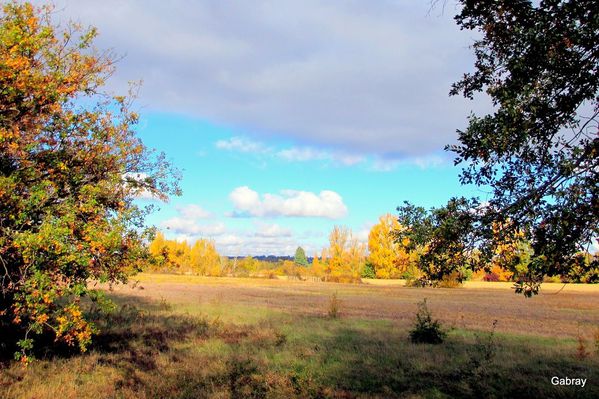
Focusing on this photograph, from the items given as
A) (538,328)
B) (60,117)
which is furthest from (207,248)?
(60,117)

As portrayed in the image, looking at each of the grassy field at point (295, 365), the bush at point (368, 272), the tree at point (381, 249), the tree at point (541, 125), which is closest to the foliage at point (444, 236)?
the tree at point (541, 125)

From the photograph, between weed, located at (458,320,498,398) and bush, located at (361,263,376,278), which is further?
bush, located at (361,263,376,278)

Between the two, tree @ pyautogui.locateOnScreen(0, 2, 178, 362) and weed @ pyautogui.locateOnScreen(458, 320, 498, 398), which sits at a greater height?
tree @ pyautogui.locateOnScreen(0, 2, 178, 362)

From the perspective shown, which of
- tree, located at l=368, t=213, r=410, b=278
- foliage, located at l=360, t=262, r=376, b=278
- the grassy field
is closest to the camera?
the grassy field

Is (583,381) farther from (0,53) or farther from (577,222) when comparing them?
(0,53)

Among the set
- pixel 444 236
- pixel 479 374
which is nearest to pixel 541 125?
pixel 444 236

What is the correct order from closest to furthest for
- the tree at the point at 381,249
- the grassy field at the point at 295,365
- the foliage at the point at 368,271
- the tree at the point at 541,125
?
the tree at the point at 541,125 < the grassy field at the point at 295,365 < the tree at the point at 381,249 < the foliage at the point at 368,271

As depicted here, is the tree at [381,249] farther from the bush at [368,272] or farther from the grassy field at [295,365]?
the grassy field at [295,365]

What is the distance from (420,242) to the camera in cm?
597

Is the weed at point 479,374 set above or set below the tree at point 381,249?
below

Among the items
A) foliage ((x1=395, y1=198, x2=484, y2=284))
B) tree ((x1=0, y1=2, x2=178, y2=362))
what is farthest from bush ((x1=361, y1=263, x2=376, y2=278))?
foliage ((x1=395, y1=198, x2=484, y2=284))

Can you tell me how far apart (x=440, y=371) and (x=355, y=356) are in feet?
9.72

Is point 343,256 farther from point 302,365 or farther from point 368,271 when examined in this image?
point 302,365

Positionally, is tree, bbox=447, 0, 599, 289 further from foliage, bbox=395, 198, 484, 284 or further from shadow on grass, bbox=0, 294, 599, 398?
shadow on grass, bbox=0, 294, 599, 398
